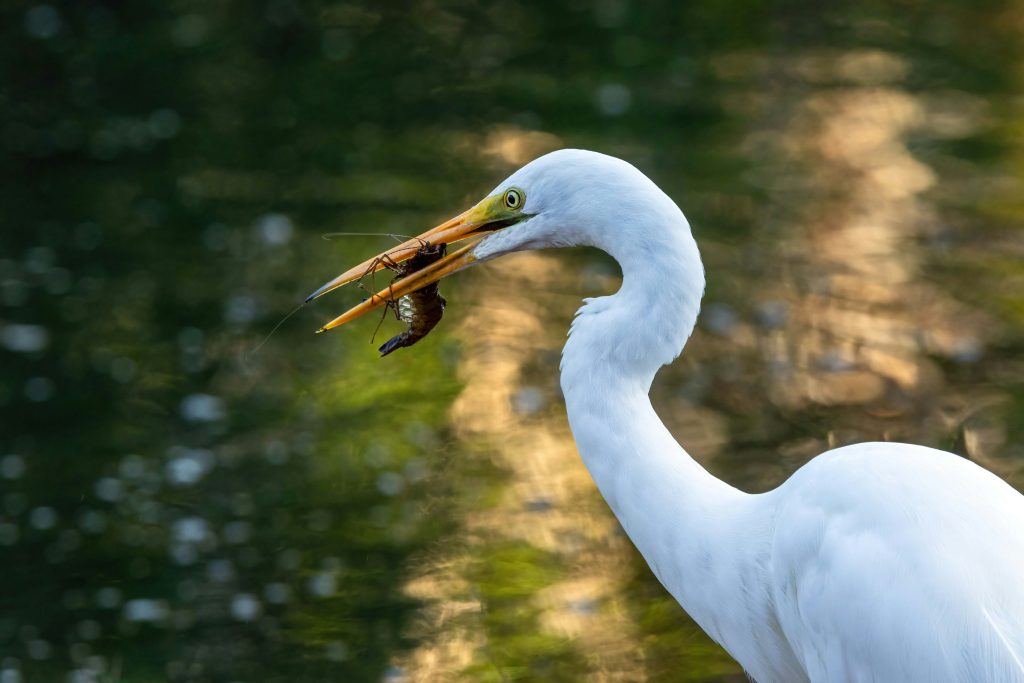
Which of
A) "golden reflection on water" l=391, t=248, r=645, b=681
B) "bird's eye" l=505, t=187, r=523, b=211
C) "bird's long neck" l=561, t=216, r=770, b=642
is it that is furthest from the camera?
"golden reflection on water" l=391, t=248, r=645, b=681

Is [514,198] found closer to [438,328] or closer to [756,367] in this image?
[756,367]

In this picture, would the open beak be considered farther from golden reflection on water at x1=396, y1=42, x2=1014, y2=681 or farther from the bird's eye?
golden reflection on water at x1=396, y1=42, x2=1014, y2=681

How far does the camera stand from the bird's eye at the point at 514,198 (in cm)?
258

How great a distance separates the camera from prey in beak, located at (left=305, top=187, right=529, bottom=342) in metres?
2.61

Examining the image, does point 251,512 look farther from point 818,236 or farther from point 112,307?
point 818,236

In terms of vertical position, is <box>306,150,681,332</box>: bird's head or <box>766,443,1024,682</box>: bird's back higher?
<box>306,150,681,332</box>: bird's head

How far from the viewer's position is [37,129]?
309 inches

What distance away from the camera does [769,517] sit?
245cm

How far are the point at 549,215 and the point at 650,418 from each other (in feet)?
1.38

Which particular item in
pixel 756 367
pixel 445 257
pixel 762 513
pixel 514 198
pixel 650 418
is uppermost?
pixel 514 198

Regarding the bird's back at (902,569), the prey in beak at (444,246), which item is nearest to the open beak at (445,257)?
the prey in beak at (444,246)

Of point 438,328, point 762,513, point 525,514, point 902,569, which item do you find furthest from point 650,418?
point 438,328

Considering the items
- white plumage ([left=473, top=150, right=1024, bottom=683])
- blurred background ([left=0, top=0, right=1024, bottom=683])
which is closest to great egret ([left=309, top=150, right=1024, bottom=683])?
white plumage ([left=473, top=150, right=1024, bottom=683])

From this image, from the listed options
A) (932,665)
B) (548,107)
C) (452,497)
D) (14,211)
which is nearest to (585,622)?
(452,497)
